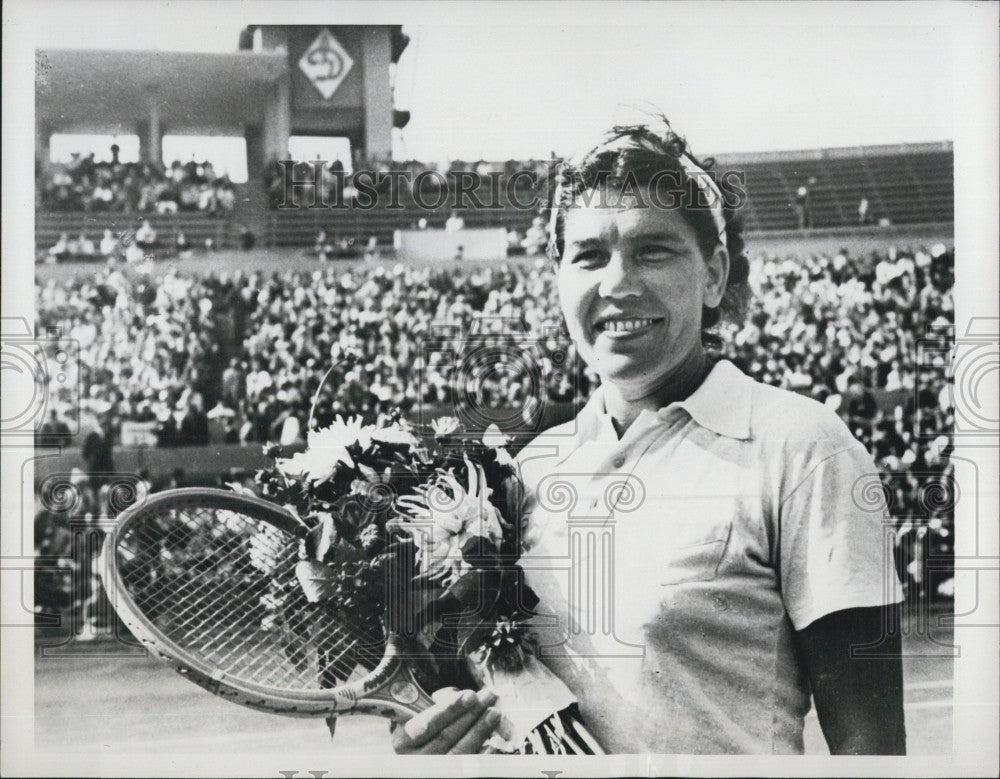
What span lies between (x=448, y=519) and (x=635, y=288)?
95 centimetres

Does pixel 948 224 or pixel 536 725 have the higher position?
pixel 948 224

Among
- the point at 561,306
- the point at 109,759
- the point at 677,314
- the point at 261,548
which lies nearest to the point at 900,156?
the point at 677,314

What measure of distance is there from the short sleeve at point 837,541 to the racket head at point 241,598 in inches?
49.5

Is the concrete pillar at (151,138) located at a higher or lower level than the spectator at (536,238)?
higher

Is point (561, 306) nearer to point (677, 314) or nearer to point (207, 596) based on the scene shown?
point (677, 314)

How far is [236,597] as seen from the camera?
3.62 metres

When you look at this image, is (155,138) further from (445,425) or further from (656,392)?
(656,392)

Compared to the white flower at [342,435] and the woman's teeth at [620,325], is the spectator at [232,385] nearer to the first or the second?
the white flower at [342,435]

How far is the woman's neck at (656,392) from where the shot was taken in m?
3.62

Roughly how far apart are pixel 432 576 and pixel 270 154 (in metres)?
1.47

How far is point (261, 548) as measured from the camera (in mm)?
3613

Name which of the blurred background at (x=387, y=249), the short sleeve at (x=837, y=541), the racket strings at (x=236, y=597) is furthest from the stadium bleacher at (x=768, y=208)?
the racket strings at (x=236, y=597)

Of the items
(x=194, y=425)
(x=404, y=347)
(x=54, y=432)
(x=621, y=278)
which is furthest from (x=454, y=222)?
(x=54, y=432)

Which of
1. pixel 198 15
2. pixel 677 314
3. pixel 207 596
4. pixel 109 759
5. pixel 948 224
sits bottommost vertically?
pixel 109 759
